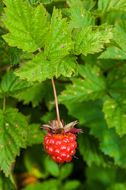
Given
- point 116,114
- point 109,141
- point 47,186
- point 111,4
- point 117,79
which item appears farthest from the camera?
point 47,186

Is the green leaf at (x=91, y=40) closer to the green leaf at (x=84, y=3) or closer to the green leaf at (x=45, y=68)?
the green leaf at (x=45, y=68)

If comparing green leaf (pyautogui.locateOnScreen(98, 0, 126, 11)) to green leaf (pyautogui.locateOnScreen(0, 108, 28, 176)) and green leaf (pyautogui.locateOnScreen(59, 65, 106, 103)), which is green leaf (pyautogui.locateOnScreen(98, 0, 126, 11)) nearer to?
green leaf (pyautogui.locateOnScreen(59, 65, 106, 103))

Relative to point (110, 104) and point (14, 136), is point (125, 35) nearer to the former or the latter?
point (110, 104)

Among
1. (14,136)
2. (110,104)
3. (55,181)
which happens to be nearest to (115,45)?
(110,104)

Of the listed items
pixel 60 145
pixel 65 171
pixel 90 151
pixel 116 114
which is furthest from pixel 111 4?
pixel 65 171

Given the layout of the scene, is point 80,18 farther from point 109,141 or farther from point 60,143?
point 109,141

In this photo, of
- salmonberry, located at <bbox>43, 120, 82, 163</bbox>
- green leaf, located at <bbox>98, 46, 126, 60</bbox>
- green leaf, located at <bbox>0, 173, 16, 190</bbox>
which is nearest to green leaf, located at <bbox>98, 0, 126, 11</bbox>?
green leaf, located at <bbox>98, 46, 126, 60</bbox>
